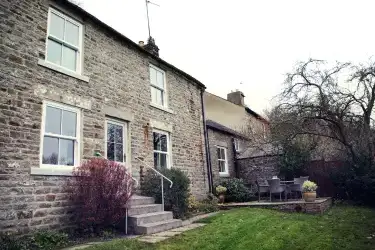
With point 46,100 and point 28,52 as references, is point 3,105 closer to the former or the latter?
point 46,100

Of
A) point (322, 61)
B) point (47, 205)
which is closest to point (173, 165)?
point (47, 205)

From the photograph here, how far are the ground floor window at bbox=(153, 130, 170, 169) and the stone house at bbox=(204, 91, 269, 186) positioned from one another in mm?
3621

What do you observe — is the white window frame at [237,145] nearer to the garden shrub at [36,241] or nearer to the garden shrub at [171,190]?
the garden shrub at [171,190]

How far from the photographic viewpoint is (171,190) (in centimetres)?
1020

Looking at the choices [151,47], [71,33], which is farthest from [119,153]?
[151,47]

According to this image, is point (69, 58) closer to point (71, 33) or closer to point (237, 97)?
point (71, 33)

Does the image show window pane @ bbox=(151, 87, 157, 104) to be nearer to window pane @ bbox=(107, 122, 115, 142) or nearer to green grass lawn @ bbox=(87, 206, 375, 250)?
window pane @ bbox=(107, 122, 115, 142)

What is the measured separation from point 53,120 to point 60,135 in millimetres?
427

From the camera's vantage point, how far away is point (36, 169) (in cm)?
711

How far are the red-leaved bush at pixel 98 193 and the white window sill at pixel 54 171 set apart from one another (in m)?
0.18

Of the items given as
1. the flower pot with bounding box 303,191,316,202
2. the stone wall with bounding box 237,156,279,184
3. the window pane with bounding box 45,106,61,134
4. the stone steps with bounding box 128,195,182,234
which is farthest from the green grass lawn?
the stone wall with bounding box 237,156,279,184

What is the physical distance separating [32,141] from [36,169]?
0.67m

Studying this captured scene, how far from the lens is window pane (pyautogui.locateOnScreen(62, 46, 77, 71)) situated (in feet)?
28.6

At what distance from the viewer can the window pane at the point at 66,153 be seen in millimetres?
7961
